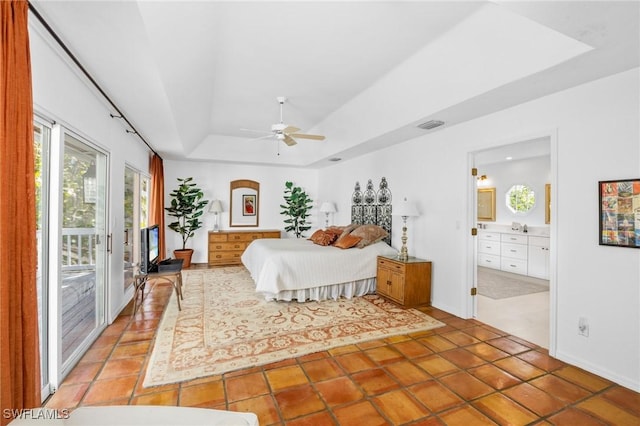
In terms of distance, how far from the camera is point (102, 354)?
267 cm

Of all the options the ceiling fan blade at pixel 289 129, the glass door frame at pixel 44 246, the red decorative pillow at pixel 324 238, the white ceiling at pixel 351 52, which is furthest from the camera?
the red decorative pillow at pixel 324 238

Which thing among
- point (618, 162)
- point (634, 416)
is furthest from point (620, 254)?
point (634, 416)

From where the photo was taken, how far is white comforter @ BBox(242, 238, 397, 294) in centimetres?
400

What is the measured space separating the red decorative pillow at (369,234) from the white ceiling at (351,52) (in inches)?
60.5

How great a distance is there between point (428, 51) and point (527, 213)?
5.18 m

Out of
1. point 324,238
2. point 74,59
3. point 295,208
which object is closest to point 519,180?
point 324,238

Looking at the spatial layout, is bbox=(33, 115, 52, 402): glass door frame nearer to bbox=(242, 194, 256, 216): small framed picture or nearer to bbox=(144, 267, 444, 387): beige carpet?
bbox=(144, 267, 444, 387): beige carpet

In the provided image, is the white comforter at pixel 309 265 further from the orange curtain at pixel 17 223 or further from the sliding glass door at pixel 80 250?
the orange curtain at pixel 17 223

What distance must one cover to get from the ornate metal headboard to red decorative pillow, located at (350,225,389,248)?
234mm

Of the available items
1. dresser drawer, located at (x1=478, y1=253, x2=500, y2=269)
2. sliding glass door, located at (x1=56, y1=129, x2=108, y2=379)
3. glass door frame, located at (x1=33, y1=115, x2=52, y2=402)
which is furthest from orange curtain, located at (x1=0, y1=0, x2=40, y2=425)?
dresser drawer, located at (x1=478, y1=253, x2=500, y2=269)

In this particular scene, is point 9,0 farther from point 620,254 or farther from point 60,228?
point 620,254

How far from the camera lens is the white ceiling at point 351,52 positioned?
1.84 meters

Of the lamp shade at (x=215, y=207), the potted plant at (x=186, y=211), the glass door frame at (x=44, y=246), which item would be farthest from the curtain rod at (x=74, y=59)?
→ the lamp shade at (x=215, y=207)

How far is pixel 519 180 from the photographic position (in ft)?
21.8
